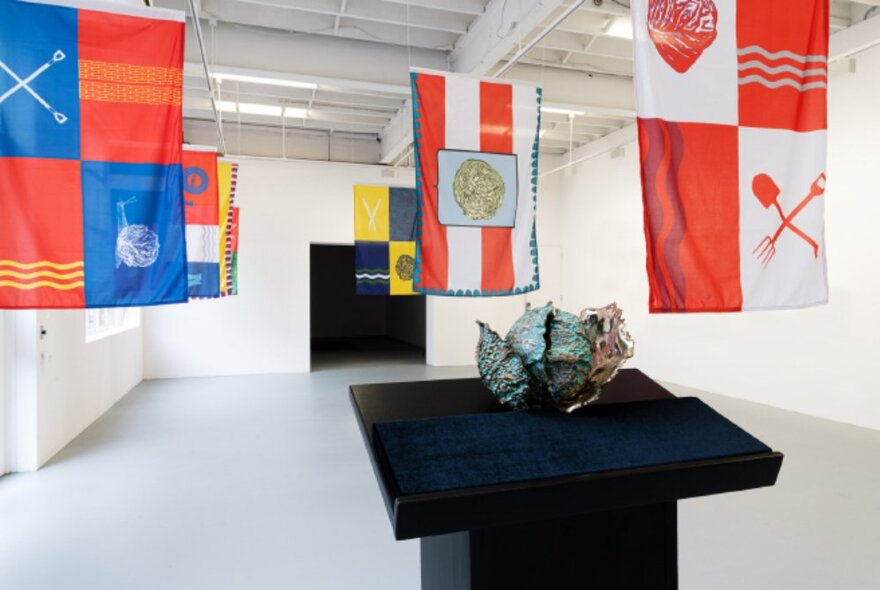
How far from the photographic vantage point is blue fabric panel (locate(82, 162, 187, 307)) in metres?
2.32

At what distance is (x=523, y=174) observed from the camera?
3762 mm

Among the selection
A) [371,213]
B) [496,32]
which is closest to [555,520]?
[496,32]

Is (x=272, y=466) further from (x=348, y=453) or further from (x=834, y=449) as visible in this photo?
(x=834, y=449)

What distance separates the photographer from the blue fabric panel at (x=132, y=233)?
2.32 metres

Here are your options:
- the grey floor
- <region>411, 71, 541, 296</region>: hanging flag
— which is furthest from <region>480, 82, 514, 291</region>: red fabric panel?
the grey floor

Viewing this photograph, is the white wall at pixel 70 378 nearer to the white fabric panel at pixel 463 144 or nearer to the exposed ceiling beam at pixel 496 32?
the white fabric panel at pixel 463 144

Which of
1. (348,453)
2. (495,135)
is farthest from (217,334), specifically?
(495,135)

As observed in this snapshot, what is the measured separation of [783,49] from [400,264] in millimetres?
5736

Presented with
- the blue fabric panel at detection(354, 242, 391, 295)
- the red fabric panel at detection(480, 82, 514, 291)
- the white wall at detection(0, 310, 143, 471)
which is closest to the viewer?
the red fabric panel at detection(480, 82, 514, 291)

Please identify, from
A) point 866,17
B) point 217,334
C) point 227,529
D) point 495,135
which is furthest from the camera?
point 217,334

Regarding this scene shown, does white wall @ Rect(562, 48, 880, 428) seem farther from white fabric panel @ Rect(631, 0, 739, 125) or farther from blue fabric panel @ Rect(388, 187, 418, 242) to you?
white fabric panel @ Rect(631, 0, 739, 125)

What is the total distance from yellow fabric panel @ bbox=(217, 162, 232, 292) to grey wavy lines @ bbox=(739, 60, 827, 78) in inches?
196

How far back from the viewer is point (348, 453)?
4641mm

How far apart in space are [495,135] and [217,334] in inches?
275
